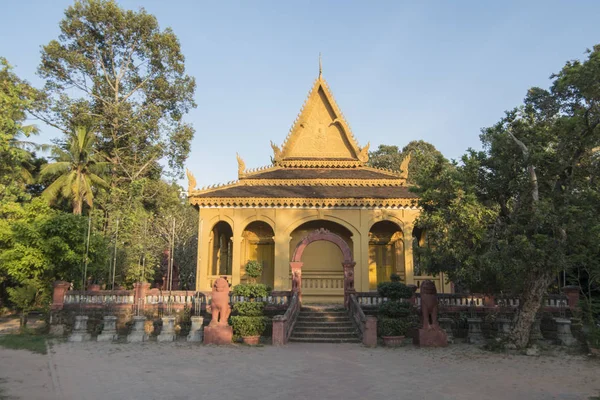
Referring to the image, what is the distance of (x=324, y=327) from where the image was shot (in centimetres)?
1385

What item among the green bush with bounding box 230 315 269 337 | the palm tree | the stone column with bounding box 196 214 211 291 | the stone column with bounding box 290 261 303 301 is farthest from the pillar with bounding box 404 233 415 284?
the palm tree

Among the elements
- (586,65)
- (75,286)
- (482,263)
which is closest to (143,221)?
(75,286)

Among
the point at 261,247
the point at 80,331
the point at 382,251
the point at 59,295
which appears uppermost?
the point at 261,247

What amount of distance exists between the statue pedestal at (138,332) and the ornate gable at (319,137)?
11550mm

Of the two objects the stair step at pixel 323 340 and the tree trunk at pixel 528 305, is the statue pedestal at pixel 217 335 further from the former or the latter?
the tree trunk at pixel 528 305

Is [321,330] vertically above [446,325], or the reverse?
[446,325]

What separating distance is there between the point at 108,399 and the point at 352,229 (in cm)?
1304

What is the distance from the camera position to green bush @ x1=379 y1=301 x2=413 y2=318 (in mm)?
12930

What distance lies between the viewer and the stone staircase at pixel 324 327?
13086 mm

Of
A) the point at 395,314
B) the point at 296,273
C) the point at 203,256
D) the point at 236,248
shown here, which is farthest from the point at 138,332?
the point at 395,314

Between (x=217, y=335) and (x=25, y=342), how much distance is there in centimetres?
537

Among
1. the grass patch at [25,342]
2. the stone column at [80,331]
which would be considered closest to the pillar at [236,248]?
the stone column at [80,331]

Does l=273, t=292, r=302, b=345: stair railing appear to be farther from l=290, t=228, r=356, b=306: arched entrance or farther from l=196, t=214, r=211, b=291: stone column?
l=196, t=214, r=211, b=291: stone column

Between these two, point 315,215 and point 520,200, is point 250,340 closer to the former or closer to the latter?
point 315,215
